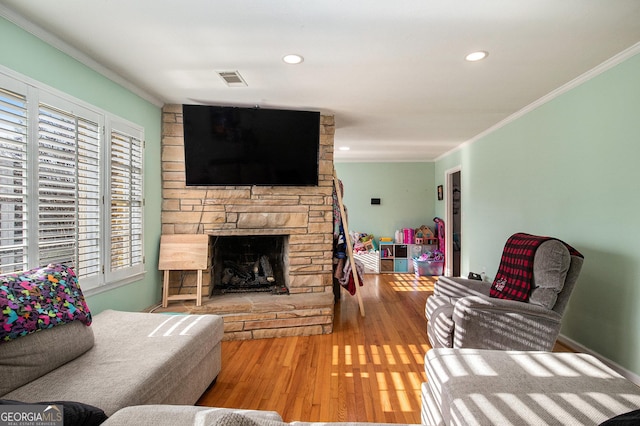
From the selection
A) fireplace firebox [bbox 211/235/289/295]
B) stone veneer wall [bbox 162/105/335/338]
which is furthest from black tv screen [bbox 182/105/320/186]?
fireplace firebox [bbox 211/235/289/295]

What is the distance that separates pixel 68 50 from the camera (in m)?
2.12

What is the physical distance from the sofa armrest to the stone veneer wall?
55.5 inches

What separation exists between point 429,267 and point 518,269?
3.52 metres

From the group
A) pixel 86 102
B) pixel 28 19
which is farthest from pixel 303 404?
pixel 28 19

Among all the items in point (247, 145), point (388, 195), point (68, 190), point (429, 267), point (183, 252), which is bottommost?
point (429, 267)

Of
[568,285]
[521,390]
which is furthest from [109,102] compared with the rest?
[568,285]

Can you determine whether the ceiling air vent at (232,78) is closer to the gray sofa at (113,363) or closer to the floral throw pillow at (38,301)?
the floral throw pillow at (38,301)

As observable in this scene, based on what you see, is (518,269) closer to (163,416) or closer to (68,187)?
(163,416)

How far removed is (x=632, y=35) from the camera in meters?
1.97

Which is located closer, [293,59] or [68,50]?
[68,50]

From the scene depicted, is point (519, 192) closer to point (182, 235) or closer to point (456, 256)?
point (456, 256)

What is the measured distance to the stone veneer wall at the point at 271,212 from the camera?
329 centimetres

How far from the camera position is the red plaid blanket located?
7.79 ft

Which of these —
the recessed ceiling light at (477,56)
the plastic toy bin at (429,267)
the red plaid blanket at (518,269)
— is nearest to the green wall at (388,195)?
the plastic toy bin at (429,267)
